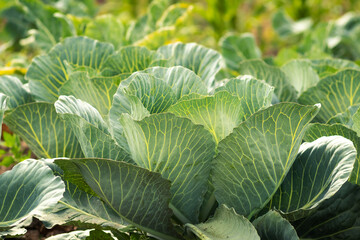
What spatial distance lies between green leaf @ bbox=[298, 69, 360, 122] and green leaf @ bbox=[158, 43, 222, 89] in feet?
1.05

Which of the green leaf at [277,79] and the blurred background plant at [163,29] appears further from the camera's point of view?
the blurred background plant at [163,29]

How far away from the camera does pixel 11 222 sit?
1.11 meters

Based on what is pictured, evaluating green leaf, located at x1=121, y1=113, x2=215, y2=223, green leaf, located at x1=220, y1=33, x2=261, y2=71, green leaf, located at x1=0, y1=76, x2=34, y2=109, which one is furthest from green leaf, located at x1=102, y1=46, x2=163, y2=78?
green leaf, located at x1=220, y1=33, x2=261, y2=71

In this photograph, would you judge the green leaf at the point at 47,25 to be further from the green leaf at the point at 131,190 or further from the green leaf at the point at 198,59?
the green leaf at the point at 131,190

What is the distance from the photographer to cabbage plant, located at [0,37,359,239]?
110 cm

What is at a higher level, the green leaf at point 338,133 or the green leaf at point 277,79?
the green leaf at point 277,79

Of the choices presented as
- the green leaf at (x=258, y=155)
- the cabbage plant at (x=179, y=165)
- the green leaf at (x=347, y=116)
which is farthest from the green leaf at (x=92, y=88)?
the green leaf at (x=347, y=116)

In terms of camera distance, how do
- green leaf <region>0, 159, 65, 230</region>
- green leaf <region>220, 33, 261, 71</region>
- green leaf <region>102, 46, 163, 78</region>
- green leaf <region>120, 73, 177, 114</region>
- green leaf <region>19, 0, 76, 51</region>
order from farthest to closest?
1. green leaf <region>220, 33, 261, 71</region>
2. green leaf <region>19, 0, 76, 51</region>
3. green leaf <region>102, 46, 163, 78</region>
4. green leaf <region>120, 73, 177, 114</region>
5. green leaf <region>0, 159, 65, 230</region>

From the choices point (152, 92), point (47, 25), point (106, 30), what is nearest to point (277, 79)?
point (152, 92)

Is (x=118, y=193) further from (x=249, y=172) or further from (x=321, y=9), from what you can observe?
(x=321, y=9)

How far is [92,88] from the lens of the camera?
56.0 inches

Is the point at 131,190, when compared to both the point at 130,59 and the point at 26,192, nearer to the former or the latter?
the point at 26,192

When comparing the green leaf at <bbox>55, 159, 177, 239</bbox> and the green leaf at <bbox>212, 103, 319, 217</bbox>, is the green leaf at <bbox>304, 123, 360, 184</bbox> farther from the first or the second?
the green leaf at <bbox>55, 159, 177, 239</bbox>

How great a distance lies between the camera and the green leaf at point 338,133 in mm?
1211
